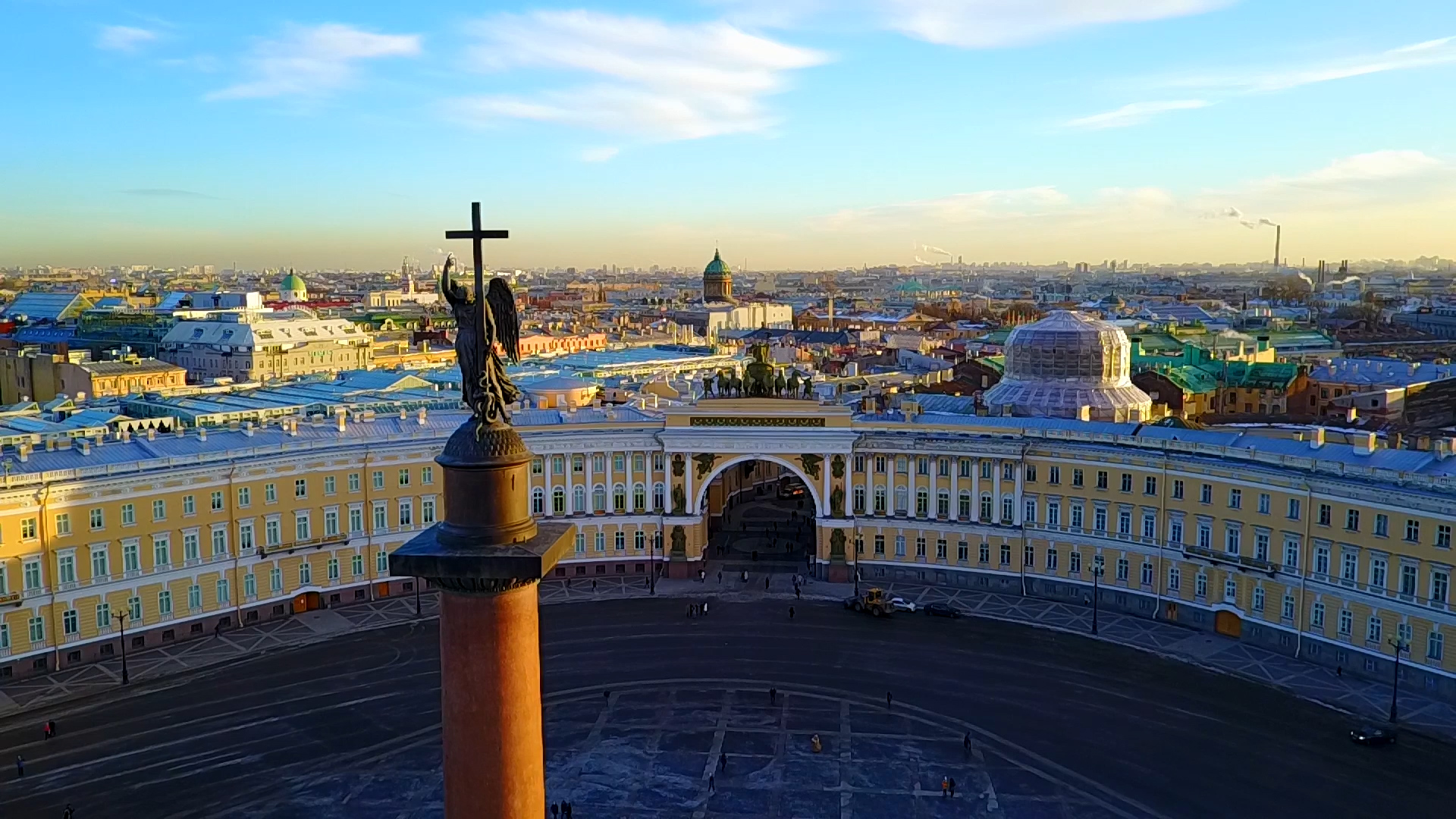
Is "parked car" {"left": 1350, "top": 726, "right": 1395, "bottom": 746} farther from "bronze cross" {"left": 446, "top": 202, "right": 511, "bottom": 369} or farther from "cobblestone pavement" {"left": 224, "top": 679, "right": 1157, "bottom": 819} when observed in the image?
"bronze cross" {"left": 446, "top": 202, "right": 511, "bottom": 369}

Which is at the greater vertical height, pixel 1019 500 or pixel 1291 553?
pixel 1019 500

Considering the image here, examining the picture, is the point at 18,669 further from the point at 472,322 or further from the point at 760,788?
the point at 472,322

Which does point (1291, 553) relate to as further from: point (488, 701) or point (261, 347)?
point (261, 347)

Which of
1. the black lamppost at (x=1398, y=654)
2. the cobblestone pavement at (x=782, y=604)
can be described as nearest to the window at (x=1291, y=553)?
the cobblestone pavement at (x=782, y=604)

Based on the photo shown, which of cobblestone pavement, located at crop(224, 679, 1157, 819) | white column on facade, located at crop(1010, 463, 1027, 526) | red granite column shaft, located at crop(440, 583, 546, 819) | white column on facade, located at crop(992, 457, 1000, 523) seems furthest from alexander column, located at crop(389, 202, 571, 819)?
white column on facade, located at crop(992, 457, 1000, 523)

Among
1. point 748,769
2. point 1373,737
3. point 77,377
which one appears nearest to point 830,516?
point 748,769

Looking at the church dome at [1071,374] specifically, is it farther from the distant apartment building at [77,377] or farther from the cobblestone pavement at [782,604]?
the distant apartment building at [77,377]

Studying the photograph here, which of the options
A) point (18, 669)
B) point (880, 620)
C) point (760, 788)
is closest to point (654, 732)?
point (760, 788)
